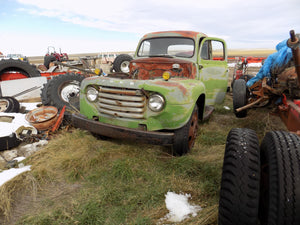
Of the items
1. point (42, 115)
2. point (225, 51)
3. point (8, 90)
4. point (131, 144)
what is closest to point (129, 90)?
point (131, 144)

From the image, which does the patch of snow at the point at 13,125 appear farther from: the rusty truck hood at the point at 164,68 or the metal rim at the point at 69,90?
the rusty truck hood at the point at 164,68

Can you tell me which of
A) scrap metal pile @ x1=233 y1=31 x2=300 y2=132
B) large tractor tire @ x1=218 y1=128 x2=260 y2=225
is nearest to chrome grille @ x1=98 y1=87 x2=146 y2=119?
large tractor tire @ x1=218 y1=128 x2=260 y2=225

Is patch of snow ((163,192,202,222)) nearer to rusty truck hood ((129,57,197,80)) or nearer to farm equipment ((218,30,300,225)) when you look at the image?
farm equipment ((218,30,300,225))

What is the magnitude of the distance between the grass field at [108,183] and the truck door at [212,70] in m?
1.30

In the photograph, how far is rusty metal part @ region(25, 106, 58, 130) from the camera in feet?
13.0

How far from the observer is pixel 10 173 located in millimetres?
2666

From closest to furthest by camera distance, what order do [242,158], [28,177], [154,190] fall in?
1. [242,158]
2. [154,190]
3. [28,177]

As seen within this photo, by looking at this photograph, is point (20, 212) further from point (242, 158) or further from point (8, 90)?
point (8, 90)

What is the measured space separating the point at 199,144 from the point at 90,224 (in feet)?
6.98

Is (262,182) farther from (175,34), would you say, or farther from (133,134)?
(175,34)

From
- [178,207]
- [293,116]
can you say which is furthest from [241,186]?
[293,116]

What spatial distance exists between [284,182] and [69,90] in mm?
5035

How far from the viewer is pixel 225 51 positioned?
485 cm

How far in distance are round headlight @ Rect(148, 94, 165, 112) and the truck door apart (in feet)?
5.65
